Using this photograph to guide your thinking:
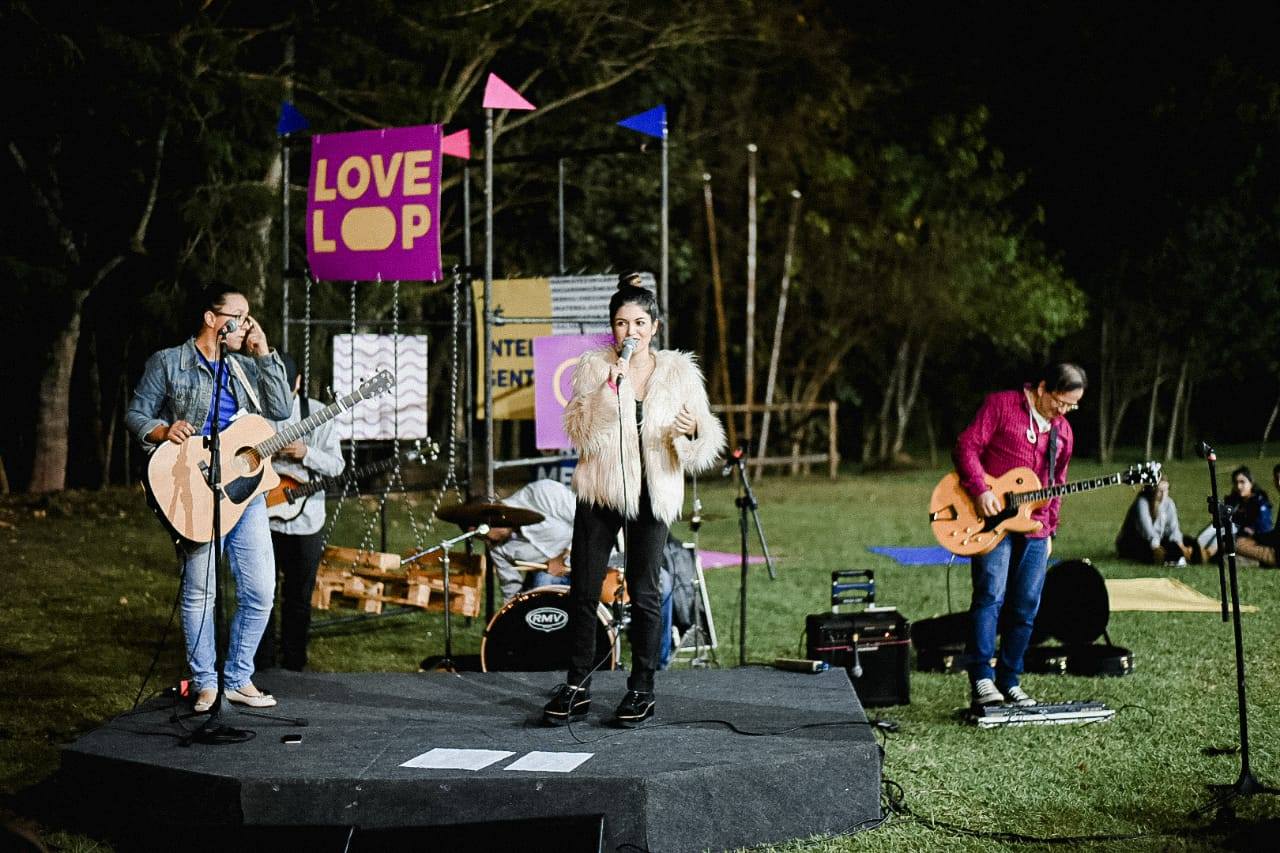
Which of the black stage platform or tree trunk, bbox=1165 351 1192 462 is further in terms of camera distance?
tree trunk, bbox=1165 351 1192 462

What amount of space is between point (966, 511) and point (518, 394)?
421cm

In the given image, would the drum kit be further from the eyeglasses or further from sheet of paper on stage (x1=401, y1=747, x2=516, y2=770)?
the eyeglasses

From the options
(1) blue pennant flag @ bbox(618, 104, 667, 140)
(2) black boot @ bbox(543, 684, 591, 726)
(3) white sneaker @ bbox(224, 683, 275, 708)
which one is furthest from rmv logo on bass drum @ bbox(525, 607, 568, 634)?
(1) blue pennant flag @ bbox(618, 104, 667, 140)

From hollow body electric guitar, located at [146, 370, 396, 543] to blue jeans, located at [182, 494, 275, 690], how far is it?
10 cm

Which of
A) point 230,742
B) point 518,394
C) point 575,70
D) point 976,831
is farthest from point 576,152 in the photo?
point 575,70

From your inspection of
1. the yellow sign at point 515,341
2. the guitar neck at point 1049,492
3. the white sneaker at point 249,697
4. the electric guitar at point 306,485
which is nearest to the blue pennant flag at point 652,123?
the yellow sign at point 515,341

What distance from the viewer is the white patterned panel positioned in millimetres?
8719

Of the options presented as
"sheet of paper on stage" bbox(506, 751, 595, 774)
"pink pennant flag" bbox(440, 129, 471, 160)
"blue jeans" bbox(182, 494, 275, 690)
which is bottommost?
"sheet of paper on stage" bbox(506, 751, 595, 774)

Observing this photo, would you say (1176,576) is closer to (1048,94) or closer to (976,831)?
(976,831)

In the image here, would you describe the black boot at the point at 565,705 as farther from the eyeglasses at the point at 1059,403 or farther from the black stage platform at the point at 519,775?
the eyeglasses at the point at 1059,403

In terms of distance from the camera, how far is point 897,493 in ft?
69.8

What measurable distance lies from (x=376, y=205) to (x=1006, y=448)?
3.96 meters

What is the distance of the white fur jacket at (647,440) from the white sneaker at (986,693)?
6.98 ft

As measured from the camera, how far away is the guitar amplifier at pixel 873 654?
716 cm
